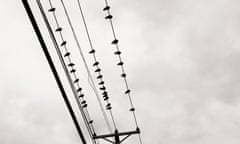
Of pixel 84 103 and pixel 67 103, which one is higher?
pixel 84 103

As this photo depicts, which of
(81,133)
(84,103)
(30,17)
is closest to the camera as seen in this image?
(30,17)

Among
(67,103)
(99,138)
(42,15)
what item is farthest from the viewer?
(99,138)

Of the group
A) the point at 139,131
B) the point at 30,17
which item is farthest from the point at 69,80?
the point at 139,131

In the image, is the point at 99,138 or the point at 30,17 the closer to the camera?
the point at 30,17

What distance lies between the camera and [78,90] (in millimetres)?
11477

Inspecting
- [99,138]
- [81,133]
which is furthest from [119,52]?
[99,138]

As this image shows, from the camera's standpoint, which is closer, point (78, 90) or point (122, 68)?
point (78, 90)

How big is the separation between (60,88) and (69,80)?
2.40 m

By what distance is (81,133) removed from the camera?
11.2 m

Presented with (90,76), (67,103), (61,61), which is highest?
(90,76)

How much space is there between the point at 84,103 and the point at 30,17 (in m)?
5.77

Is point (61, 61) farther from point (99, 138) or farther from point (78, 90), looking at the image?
point (99, 138)

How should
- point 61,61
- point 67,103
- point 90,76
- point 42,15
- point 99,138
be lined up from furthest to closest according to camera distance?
1. point 99,138
2. point 90,76
3. point 61,61
4. point 67,103
5. point 42,15

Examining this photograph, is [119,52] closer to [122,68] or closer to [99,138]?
[122,68]
